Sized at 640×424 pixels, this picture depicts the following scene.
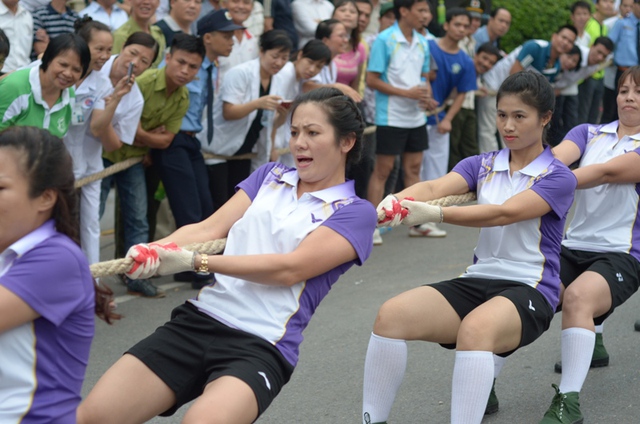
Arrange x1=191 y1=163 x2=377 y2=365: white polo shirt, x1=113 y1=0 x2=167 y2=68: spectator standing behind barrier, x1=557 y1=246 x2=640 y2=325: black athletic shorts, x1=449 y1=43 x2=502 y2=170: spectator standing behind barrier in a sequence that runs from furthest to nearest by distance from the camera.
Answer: x1=449 y1=43 x2=502 y2=170: spectator standing behind barrier < x1=113 y1=0 x2=167 y2=68: spectator standing behind barrier < x1=557 y1=246 x2=640 y2=325: black athletic shorts < x1=191 y1=163 x2=377 y2=365: white polo shirt

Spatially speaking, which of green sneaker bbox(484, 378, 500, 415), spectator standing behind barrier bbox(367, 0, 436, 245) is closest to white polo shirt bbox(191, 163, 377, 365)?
green sneaker bbox(484, 378, 500, 415)

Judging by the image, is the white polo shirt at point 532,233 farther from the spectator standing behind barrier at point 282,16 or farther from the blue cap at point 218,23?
the spectator standing behind barrier at point 282,16

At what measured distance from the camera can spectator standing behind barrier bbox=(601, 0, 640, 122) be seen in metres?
12.9

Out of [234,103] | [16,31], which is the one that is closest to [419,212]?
[234,103]

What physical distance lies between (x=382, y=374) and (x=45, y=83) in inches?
112

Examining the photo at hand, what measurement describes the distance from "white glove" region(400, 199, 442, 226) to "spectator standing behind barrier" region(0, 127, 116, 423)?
5.09 ft

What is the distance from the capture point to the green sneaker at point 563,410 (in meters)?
4.43

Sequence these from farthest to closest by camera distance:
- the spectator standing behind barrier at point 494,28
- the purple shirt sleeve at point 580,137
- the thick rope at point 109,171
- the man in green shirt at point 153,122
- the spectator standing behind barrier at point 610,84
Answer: the spectator standing behind barrier at point 610,84 → the spectator standing behind barrier at point 494,28 → the man in green shirt at point 153,122 → the thick rope at point 109,171 → the purple shirt sleeve at point 580,137

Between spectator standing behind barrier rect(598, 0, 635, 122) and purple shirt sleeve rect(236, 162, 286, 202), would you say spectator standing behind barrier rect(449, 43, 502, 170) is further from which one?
purple shirt sleeve rect(236, 162, 286, 202)

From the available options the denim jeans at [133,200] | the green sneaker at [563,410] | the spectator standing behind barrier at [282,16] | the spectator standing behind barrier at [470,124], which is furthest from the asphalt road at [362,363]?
the spectator standing behind barrier at [470,124]

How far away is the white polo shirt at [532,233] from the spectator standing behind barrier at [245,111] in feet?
10.1

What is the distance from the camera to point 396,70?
8.61 metres

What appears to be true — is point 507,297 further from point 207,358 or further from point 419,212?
point 207,358

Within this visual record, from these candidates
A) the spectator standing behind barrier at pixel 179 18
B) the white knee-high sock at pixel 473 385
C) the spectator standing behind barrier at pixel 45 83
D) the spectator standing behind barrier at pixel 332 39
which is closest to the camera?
the white knee-high sock at pixel 473 385
